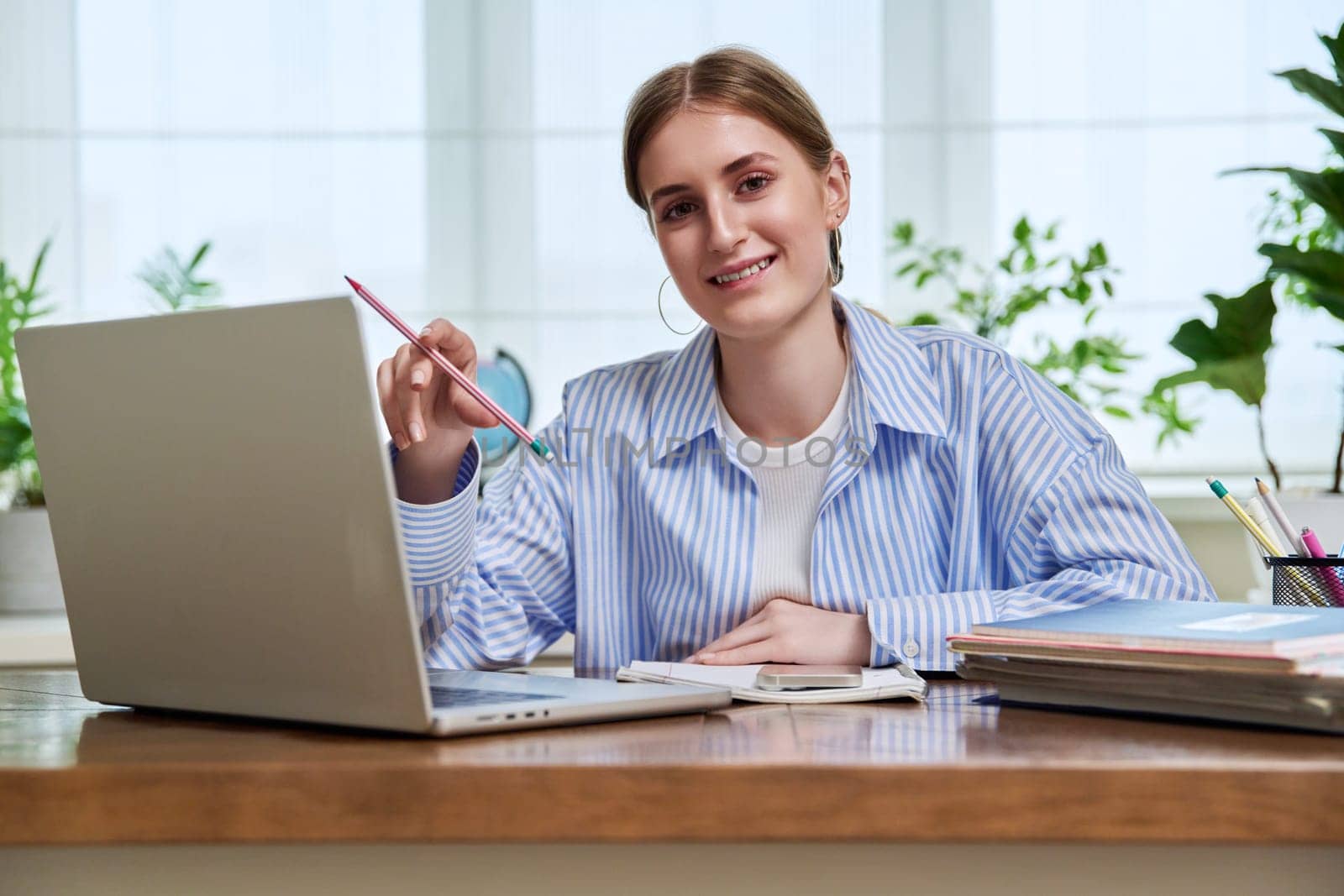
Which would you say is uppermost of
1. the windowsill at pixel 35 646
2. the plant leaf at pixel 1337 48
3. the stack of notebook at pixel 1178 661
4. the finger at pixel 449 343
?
the plant leaf at pixel 1337 48

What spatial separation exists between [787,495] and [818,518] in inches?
3.3

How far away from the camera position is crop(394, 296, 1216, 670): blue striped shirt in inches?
49.1

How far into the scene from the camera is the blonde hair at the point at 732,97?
142 cm

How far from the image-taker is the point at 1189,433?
8.41ft

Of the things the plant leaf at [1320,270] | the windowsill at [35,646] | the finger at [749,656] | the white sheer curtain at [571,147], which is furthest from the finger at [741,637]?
the white sheer curtain at [571,147]

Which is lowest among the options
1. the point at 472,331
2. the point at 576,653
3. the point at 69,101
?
the point at 576,653

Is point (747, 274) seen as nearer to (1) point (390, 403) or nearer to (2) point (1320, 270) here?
(1) point (390, 403)

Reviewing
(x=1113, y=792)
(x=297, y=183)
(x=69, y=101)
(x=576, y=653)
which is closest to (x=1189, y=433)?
(x=576, y=653)

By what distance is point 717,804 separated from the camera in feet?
2.10

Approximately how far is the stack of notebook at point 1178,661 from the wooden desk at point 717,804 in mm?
23

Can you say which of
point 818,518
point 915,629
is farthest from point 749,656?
point 818,518

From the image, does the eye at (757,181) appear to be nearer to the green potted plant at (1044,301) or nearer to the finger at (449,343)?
the finger at (449,343)

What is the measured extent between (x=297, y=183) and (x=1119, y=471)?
1.96 meters

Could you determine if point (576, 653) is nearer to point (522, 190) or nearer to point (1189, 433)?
point (522, 190)
